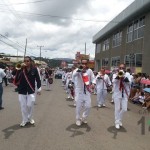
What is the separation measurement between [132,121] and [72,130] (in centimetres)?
291

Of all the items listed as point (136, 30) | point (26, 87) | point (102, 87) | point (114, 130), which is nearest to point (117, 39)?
point (136, 30)

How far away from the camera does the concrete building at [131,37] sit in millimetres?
24219

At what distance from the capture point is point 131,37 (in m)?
29.0

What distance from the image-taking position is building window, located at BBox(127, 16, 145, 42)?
2598cm

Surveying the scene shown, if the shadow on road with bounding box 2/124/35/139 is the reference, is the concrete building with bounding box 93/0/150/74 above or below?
above

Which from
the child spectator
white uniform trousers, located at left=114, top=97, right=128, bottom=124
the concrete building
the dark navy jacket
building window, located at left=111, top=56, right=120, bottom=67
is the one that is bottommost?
the child spectator

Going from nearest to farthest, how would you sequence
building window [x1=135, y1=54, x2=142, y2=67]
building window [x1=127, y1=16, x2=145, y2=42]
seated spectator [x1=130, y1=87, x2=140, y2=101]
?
seated spectator [x1=130, y1=87, x2=140, y2=101]
building window [x1=135, y1=54, x2=142, y2=67]
building window [x1=127, y1=16, x2=145, y2=42]

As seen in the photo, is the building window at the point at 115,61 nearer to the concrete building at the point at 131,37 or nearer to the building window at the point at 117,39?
Result: the concrete building at the point at 131,37

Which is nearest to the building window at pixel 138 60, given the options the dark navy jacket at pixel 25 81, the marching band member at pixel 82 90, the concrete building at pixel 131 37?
the concrete building at pixel 131 37

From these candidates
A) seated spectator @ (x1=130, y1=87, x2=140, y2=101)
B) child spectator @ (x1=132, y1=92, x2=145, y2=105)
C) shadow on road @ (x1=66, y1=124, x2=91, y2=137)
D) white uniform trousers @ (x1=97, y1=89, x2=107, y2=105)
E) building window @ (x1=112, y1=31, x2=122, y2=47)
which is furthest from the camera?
building window @ (x1=112, y1=31, x2=122, y2=47)

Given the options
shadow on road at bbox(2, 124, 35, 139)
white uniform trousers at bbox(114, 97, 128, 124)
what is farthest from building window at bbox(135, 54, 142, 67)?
shadow on road at bbox(2, 124, 35, 139)

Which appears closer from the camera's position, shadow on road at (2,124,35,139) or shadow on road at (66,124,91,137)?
shadow on road at (2,124,35,139)

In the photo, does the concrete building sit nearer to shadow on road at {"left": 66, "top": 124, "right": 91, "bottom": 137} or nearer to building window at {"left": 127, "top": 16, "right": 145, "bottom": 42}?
building window at {"left": 127, "top": 16, "right": 145, "bottom": 42}

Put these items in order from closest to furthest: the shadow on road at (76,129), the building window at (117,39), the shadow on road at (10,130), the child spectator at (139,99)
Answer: the shadow on road at (10,130) < the shadow on road at (76,129) < the child spectator at (139,99) < the building window at (117,39)
